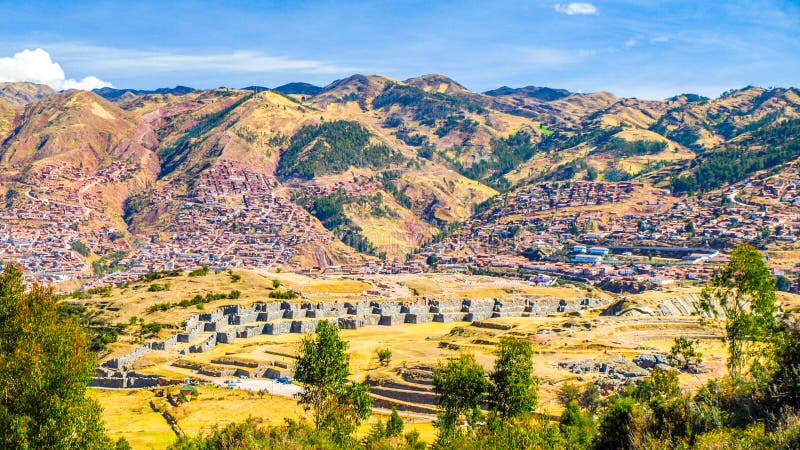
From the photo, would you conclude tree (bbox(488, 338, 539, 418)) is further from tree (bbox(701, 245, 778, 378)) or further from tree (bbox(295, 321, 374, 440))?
tree (bbox(701, 245, 778, 378))

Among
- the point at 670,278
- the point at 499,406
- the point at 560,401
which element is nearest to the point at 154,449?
the point at 499,406

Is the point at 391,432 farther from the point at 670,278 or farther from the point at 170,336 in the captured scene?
the point at 670,278


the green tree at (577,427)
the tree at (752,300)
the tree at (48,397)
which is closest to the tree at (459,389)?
the green tree at (577,427)

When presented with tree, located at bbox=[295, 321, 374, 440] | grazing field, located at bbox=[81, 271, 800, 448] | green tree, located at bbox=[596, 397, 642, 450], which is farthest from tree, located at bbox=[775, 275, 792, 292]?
tree, located at bbox=[295, 321, 374, 440]

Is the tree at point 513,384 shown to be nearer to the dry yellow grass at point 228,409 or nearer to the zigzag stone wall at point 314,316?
the dry yellow grass at point 228,409

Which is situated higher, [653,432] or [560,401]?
[653,432]

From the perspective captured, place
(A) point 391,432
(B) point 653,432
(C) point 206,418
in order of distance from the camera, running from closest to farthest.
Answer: (B) point 653,432 → (A) point 391,432 → (C) point 206,418
